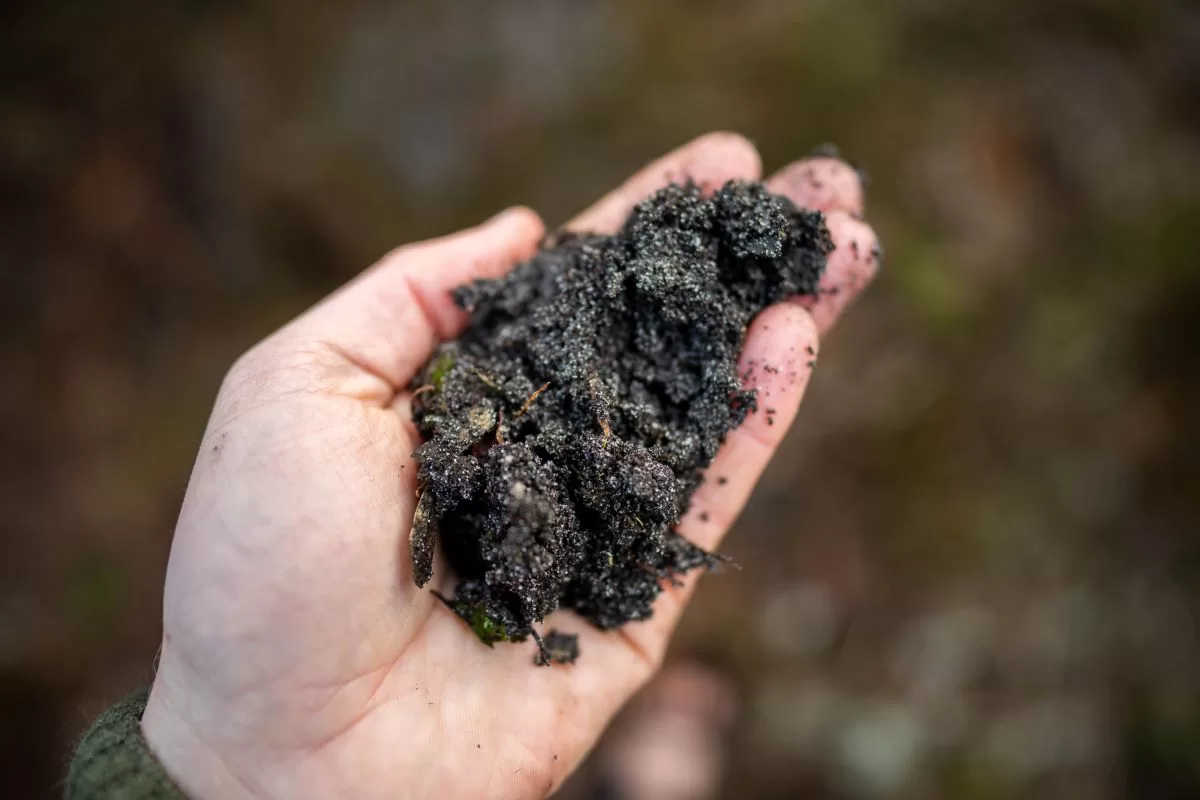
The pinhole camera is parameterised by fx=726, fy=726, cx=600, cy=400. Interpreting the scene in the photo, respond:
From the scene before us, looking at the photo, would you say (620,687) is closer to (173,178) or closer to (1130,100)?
(173,178)

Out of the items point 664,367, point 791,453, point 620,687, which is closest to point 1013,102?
point 791,453

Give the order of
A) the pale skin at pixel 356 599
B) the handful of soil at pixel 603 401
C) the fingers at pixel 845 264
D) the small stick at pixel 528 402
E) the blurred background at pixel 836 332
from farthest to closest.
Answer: the blurred background at pixel 836 332 < the fingers at pixel 845 264 < the small stick at pixel 528 402 < the handful of soil at pixel 603 401 < the pale skin at pixel 356 599

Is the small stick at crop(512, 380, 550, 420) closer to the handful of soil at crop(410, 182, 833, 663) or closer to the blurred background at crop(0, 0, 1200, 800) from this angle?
the handful of soil at crop(410, 182, 833, 663)

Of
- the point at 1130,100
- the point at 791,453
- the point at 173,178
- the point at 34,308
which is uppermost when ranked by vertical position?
the point at 173,178

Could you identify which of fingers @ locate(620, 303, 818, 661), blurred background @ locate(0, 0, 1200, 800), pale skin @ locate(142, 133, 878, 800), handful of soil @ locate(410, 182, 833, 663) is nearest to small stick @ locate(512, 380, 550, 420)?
handful of soil @ locate(410, 182, 833, 663)

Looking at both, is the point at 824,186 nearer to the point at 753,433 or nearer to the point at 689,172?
the point at 689,172

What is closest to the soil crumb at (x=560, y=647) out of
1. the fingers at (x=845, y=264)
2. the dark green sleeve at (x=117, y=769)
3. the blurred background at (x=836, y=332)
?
the dark green sleeve at (x=117, y=769)

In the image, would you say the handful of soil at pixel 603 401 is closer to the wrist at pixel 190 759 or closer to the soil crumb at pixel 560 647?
the soil crumb at pixel 560 647
